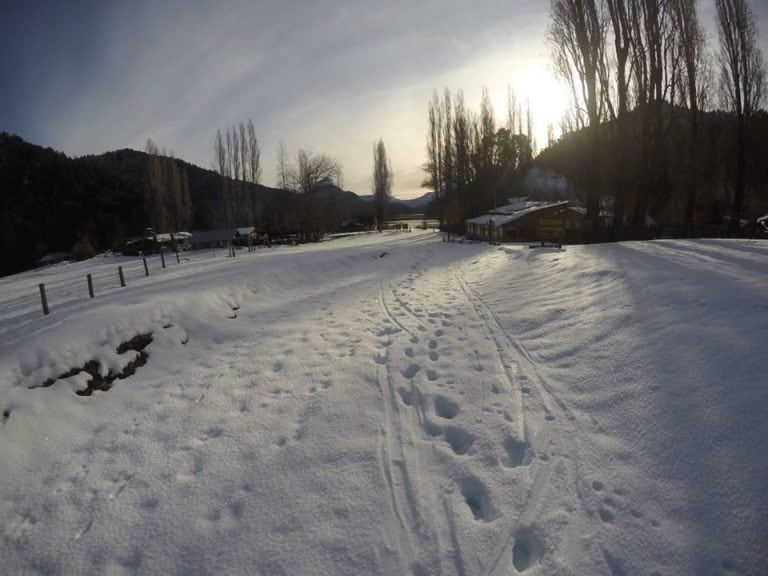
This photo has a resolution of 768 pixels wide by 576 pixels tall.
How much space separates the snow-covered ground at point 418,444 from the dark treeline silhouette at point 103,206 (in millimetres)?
46518

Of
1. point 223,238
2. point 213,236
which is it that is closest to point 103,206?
point 213,236

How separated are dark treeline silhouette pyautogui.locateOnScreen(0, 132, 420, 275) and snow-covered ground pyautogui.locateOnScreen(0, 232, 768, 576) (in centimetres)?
4652

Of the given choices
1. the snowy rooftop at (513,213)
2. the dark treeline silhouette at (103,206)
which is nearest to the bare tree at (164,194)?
the dark treeline silhouette at (103,206)

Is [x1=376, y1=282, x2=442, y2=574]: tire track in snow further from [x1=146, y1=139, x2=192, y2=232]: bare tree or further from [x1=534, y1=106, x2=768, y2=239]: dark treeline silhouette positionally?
[x1=146, y1=139, x2=192, y2=232]: bare tree

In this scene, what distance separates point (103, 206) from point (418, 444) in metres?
73.0

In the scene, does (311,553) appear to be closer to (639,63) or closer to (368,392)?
(368,392)

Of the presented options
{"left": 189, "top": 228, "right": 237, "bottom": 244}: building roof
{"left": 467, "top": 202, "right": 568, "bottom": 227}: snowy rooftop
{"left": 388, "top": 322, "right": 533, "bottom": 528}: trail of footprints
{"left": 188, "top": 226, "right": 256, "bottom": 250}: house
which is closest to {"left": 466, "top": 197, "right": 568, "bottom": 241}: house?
{"left": 467, "top": 202, "right": 568, "bottom": 227}: snowy rooftop

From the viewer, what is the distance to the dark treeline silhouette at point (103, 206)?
2021 inches

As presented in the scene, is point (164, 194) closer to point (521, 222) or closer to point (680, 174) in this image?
point (521, 222)

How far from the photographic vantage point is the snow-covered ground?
290cm

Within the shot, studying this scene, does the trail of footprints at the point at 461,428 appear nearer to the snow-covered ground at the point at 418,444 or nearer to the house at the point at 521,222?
the snow-covered ground at the point at 418,444

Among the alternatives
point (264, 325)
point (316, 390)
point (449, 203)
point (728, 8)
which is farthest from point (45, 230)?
point (728, 8)

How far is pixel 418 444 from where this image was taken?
415cm

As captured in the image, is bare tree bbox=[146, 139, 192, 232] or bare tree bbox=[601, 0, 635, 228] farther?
bare tree bbox=[146, 139, 192, 232]
